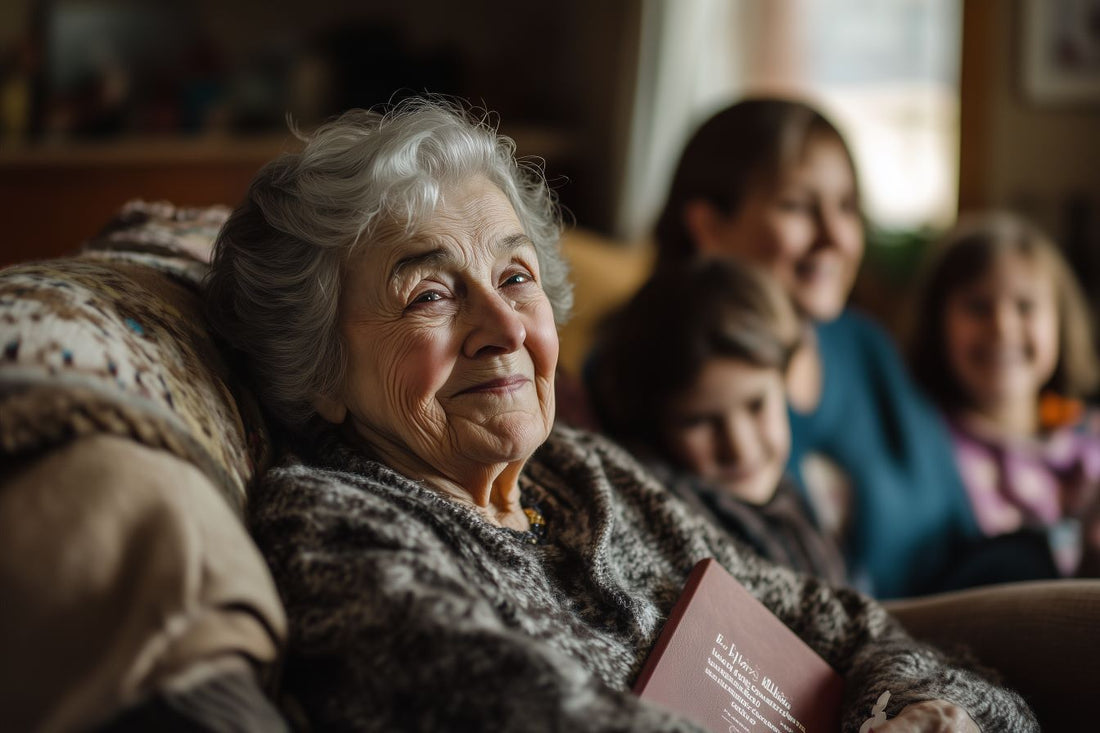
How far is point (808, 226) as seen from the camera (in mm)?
2160

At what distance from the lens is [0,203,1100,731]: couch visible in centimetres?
76

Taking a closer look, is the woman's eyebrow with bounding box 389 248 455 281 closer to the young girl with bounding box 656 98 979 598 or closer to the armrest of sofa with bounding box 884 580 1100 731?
the armrest of sofa with bounding box 884 580 1100 731

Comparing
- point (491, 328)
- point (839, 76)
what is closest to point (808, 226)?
point (491, 328)

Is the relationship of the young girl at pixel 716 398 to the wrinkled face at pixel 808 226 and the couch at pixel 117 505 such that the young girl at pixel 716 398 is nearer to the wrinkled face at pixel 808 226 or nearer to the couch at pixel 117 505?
the wrinkled face at pixel 808 226

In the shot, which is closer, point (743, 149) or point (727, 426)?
point (727, 426)

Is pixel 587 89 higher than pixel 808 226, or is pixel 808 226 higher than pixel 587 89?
pixel 587 89

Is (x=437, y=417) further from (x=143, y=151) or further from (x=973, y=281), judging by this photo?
(x=143, y=151)

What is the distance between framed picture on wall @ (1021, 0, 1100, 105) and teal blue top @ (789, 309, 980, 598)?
1.86m

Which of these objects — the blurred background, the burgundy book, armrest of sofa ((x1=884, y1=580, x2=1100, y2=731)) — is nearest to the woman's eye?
the burgundy book

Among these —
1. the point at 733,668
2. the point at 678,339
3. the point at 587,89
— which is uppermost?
the point at 587,89

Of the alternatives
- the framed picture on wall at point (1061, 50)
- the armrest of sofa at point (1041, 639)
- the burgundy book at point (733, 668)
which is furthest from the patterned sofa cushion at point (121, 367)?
the framed picture on wall at point (1061, 50)

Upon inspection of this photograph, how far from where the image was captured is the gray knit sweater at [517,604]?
893mm

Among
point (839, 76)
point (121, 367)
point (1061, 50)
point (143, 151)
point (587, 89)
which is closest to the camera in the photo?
point (121, 367)

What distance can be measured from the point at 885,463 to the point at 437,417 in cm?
135
